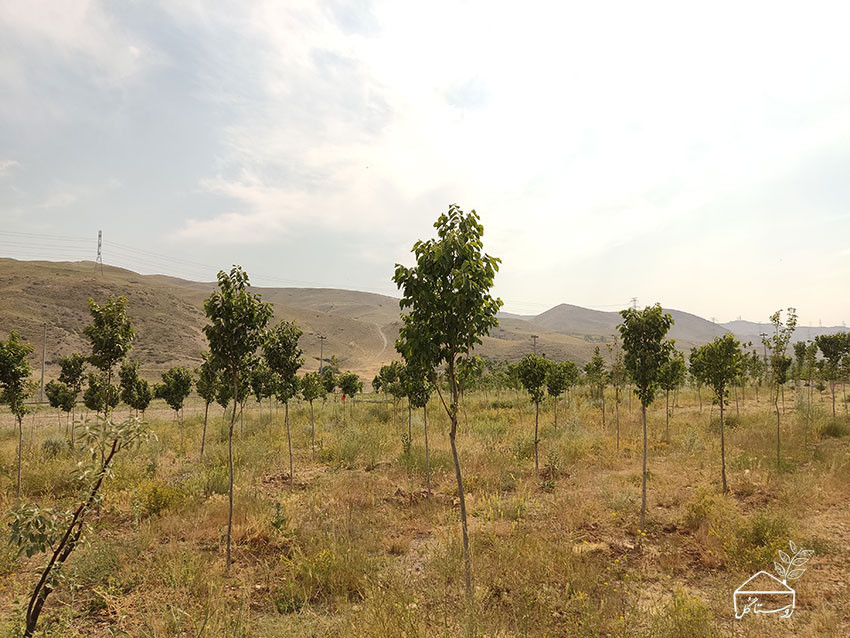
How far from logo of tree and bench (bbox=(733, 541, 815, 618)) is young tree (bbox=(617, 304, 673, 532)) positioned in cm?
277

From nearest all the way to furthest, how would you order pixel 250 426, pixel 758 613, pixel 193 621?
pixel 193 621, pixel 758 613, pixel 250 426

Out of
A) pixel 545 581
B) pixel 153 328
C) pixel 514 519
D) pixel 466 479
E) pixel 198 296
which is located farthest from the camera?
pixel 198 296

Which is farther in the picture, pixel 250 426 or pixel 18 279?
pixel 18 279

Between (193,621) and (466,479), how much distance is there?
382 inches

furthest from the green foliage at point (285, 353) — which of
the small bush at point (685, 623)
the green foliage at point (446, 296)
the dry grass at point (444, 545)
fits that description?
the small bush at point (685, 623)

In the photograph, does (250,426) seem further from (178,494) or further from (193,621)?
(193,621)

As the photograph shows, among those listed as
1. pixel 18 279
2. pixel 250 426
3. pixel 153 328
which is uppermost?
pixel 18 279

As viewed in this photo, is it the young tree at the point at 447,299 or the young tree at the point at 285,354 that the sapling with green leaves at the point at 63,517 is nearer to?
the young tree at the point at 447,299

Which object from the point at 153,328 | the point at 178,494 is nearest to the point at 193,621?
the point at 178,494

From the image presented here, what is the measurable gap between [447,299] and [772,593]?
7561 millimetres

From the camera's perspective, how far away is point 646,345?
1048 cm

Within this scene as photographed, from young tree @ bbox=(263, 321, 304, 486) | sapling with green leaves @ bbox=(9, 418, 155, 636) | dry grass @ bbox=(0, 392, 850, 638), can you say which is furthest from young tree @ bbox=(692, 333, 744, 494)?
sapling with green leaves @ bbox=(9, 418, 155, 636)

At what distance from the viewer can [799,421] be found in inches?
803

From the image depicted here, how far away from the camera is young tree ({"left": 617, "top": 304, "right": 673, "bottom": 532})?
33.8 feet
